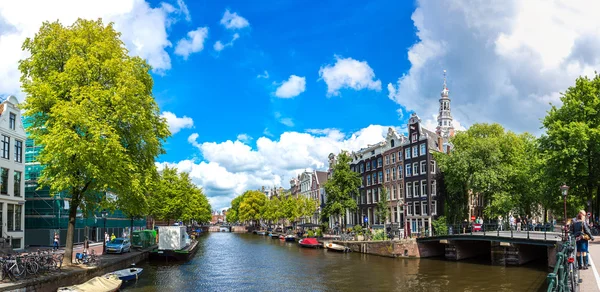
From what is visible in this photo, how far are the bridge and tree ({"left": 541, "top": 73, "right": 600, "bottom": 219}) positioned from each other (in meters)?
5.49

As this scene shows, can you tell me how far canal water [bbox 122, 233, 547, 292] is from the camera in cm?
3278

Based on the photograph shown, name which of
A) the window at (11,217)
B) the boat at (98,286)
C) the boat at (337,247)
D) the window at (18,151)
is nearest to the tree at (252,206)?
the boat at (337,247)

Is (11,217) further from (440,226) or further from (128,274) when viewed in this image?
(440,226)

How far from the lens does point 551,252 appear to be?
37156mm

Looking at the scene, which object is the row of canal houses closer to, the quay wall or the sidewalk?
the sidewalk

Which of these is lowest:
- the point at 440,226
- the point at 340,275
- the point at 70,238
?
the point at 340,275

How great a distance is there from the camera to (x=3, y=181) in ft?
137

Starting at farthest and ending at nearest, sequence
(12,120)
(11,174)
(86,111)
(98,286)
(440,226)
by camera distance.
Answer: (440,226) → (12,120) → (11,174) → (86,111) → (98,286)

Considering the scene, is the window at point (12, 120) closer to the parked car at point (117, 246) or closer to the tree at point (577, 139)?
the parked car at point (117, 246)

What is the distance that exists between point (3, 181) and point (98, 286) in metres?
A: 21.9

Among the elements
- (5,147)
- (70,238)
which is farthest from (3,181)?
(70,238)

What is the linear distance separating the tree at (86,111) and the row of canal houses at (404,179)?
37.5m

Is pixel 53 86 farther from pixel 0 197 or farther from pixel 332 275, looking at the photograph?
pixel 332 275

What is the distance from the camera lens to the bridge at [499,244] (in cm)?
3960
